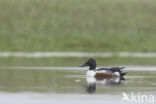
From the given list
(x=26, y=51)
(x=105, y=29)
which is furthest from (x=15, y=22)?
(x=26, y=51)

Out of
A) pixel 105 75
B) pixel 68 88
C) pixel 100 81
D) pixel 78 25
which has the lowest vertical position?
pixel 68 88

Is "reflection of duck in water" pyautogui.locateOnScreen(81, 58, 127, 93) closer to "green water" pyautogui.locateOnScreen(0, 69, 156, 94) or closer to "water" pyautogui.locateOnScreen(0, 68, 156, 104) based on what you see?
"water" pyautogui.locateOnScreen(0, 68, 156, 104)

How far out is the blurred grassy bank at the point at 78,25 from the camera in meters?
74.6

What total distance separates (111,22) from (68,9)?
743cm

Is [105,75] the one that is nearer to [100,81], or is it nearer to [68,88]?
[100,81]

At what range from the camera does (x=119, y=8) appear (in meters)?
94.2

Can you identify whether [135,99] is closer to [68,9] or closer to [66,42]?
[66,42]

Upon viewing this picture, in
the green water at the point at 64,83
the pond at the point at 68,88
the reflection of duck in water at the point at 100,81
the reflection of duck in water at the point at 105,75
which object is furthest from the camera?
the reflection of duck in water at the point at 105,75

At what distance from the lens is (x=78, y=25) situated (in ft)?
287

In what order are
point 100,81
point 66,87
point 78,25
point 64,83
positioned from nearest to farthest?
point 66,87 < point 64,83 < point 100,81 < point 78,25

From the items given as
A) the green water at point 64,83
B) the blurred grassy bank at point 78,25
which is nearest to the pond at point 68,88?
the green water at point 64,83

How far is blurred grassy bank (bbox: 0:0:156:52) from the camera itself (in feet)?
245

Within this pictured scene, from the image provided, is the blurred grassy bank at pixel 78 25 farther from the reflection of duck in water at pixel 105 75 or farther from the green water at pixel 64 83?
the reflection of duck in water at pixel 105 75

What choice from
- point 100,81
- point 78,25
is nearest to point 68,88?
point 100,81
